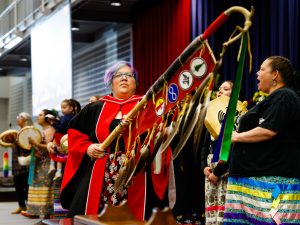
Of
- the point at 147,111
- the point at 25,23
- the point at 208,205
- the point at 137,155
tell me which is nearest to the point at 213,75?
the point at 147,111

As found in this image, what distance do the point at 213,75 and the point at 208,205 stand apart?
231cm

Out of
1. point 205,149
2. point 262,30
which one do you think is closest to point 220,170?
point 205,149

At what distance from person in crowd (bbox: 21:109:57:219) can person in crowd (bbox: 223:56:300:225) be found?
4.23 meters

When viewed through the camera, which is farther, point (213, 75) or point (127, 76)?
point (127, 76)

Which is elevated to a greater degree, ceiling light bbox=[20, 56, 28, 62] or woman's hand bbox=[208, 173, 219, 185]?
ceiling light bbox=[20, 56, 28, 62]

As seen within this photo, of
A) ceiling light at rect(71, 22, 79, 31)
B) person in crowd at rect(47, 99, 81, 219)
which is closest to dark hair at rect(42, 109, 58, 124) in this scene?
person in crowd at rect(47, 99, 81, 219)

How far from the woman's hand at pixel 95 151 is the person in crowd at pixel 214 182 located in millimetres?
1085

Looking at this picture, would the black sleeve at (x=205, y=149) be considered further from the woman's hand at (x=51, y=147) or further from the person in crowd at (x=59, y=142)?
the woman's hand at (x=51, y=147)

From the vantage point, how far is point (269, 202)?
3.13 metres

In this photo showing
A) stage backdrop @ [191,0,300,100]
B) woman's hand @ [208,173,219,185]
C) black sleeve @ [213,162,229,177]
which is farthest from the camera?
stage backdrop @ [191,0,300,100]

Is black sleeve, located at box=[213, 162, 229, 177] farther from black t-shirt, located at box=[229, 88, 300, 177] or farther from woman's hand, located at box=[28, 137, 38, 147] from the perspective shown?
woman's hand, located at box=[28, 137, 38, 147]

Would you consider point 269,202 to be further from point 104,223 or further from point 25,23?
point 25,23

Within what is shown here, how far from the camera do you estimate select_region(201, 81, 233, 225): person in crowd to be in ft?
13.3

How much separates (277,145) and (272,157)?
7cm
